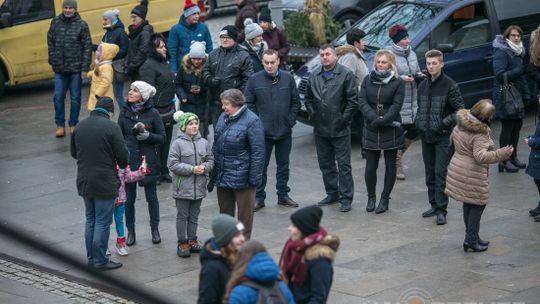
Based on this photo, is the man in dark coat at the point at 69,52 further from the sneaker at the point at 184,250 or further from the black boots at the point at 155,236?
the sneaker at the point at 184,250

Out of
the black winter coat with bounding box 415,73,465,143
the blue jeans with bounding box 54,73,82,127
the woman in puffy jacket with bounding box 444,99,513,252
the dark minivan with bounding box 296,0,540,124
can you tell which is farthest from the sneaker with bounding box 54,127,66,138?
the woman in puffy jacket with bounding box 444,99,513,252

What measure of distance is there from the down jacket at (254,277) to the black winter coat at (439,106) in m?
5.72

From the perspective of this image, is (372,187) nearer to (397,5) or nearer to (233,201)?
(233,201)

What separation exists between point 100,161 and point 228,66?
3577 millimetres

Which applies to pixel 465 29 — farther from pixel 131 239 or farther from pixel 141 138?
pixel 131 239

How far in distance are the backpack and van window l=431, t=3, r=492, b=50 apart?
9788mm

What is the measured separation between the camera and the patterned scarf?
630 centimetres

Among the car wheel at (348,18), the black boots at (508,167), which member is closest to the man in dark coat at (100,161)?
the black boots at (508,167)

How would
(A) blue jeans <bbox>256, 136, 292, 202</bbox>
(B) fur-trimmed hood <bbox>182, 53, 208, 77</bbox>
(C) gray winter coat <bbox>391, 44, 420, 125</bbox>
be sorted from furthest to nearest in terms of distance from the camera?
(B) fur-trimmed hood <bbox>182, 53, 208, 77</bbox> → (C) gray winter coat <bbox>391, 44, 420, 125</bbox> → (A) blue jeans <bbox>256, 136, 292, 202</bbox>

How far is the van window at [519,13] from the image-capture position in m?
15.8

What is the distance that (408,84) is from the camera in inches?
492

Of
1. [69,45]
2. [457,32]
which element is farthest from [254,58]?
[457,32]

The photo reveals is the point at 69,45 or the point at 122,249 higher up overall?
the point at 69,45

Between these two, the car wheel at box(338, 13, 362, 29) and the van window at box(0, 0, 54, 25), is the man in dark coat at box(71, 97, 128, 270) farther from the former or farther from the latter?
the car wheel at box(338, 13, 362, 29)
